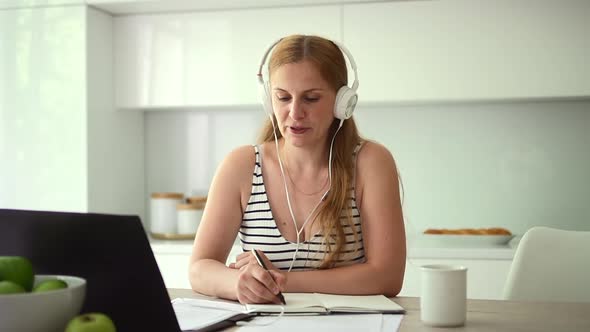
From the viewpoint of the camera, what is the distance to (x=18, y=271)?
876 millimetres

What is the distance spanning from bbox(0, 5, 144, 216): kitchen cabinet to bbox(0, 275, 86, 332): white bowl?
2.39 meters

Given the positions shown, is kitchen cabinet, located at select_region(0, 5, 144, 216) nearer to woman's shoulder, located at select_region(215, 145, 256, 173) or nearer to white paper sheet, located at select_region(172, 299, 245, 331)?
woman's shoulder, located at select_region(215, 145, 256, 173)

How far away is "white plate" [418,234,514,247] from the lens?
2.98 metres

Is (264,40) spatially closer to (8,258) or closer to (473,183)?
(473,183)

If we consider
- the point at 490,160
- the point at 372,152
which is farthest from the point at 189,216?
the point at 372,152

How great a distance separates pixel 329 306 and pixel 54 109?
7.33 ft

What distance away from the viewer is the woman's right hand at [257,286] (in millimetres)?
1372

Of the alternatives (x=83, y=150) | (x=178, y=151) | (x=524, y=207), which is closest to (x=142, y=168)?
(x=178, y=151)

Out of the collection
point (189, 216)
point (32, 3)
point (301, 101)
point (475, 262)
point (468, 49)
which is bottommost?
point (475, 262)

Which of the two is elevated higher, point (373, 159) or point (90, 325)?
point (373, 159)

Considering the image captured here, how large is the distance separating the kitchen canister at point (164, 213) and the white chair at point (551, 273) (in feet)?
6.46

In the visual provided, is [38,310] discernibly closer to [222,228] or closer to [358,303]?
[358,303]

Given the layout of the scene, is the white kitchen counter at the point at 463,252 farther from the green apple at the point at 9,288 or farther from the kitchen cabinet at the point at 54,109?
the green apple at the point at 9,288

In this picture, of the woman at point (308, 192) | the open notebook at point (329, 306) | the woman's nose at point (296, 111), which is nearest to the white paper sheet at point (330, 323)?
the open notebook at point (329, 306)
